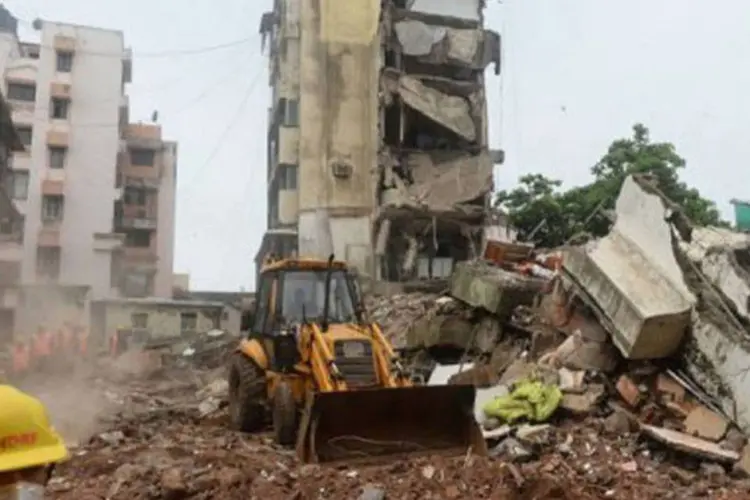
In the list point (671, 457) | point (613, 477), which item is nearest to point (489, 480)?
point (613, 477)

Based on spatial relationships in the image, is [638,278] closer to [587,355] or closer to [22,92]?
[587,355]

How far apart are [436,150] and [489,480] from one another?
60.9ft

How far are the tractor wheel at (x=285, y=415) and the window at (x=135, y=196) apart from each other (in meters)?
37.0

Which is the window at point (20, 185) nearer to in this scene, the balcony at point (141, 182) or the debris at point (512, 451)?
the balcony at point (141, 182)

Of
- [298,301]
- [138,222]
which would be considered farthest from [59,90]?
[298,301]

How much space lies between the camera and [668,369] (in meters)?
8.52

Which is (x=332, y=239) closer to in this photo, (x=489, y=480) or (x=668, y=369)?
(x=668, y=369)

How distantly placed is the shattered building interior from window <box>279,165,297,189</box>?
15.8 ft

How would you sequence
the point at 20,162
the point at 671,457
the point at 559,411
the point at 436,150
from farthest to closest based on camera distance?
the point at 20,162 → the point at 436,150 → the point at 559,411 → the point at 671,457

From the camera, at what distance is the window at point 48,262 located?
38.0 m

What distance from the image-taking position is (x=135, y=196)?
4344 cm

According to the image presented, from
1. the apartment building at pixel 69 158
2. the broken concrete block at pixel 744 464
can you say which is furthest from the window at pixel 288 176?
the broken concrete block at pixel 744 464

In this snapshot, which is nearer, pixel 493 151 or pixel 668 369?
pixel 668 369

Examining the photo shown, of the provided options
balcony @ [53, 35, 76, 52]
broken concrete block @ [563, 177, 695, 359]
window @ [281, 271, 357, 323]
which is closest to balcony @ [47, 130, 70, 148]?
balcony @ [53, 35, 76, 52]
